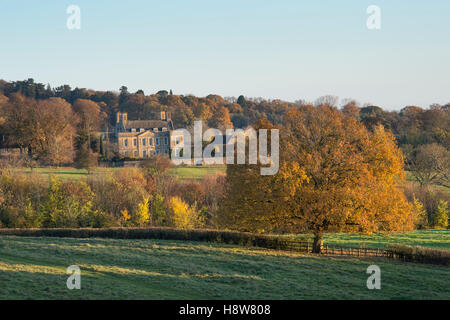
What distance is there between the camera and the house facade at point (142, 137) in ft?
335

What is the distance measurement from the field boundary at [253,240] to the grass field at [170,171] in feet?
103

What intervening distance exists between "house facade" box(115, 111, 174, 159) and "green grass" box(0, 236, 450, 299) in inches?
2840

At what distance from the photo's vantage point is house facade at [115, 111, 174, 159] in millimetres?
102062

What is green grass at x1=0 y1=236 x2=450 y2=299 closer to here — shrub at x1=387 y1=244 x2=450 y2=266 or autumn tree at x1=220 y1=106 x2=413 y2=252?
shrub at x1=387 y1=244 x2=450 y2=266

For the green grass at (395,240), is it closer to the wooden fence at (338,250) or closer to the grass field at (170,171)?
the wooden fence at (338,250)

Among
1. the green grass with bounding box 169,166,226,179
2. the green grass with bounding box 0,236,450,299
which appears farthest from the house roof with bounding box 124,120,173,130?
the green grass with bounding box 0,236,450,299

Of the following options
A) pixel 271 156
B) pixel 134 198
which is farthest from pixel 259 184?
pixel 134 198

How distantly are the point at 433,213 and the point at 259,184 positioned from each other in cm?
3629

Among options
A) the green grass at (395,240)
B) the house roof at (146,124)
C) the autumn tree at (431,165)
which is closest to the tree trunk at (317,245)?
the green grass at (395,240)

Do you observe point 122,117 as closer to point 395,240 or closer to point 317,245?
point 395,240

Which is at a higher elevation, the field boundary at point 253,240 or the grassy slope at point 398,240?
the field boundary at point 253,240

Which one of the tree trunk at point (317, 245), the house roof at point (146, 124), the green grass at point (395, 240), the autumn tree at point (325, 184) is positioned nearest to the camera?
the autumn tree at point (325, 184)

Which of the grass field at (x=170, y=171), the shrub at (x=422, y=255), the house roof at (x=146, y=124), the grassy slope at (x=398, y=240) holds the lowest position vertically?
the grassy slope at (x=398, y=240)

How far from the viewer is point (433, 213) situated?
2212 inches
